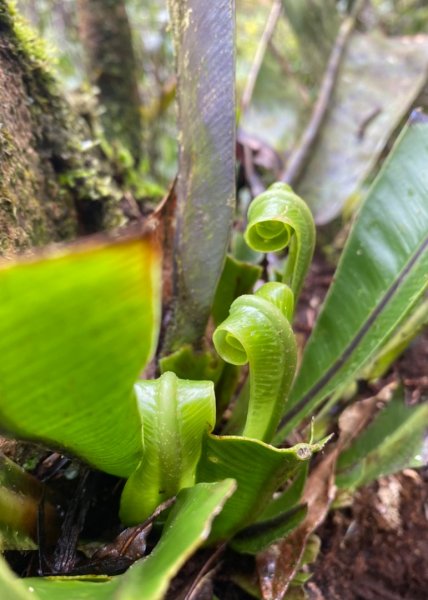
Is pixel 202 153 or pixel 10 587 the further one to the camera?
pixel 202 153

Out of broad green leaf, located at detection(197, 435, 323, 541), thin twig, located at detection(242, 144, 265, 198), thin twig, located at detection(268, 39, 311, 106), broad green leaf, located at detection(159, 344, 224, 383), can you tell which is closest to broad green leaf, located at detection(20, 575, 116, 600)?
broad green leaf, located at detection(197, 435, 323, 541)

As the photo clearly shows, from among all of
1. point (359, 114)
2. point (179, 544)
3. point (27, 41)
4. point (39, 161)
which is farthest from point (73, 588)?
point (359, 114)

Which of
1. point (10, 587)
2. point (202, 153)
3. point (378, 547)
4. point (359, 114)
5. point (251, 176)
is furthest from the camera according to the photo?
point (359, 114)

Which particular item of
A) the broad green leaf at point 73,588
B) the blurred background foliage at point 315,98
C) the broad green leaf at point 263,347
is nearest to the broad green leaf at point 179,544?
the broad green leaf at point 73,588

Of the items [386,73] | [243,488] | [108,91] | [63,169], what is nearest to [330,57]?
[386,73]

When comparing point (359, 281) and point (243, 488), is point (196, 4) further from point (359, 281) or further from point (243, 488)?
point (243, 488)

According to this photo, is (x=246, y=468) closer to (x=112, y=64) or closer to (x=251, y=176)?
(x=251, y=176)

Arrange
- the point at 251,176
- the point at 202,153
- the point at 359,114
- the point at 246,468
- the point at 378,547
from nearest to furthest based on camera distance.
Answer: the point at 246,468 < the point at 202,153 < the point at 378,547 < the point at 251,176 < the point at 359,114

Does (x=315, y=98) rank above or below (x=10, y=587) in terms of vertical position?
below
